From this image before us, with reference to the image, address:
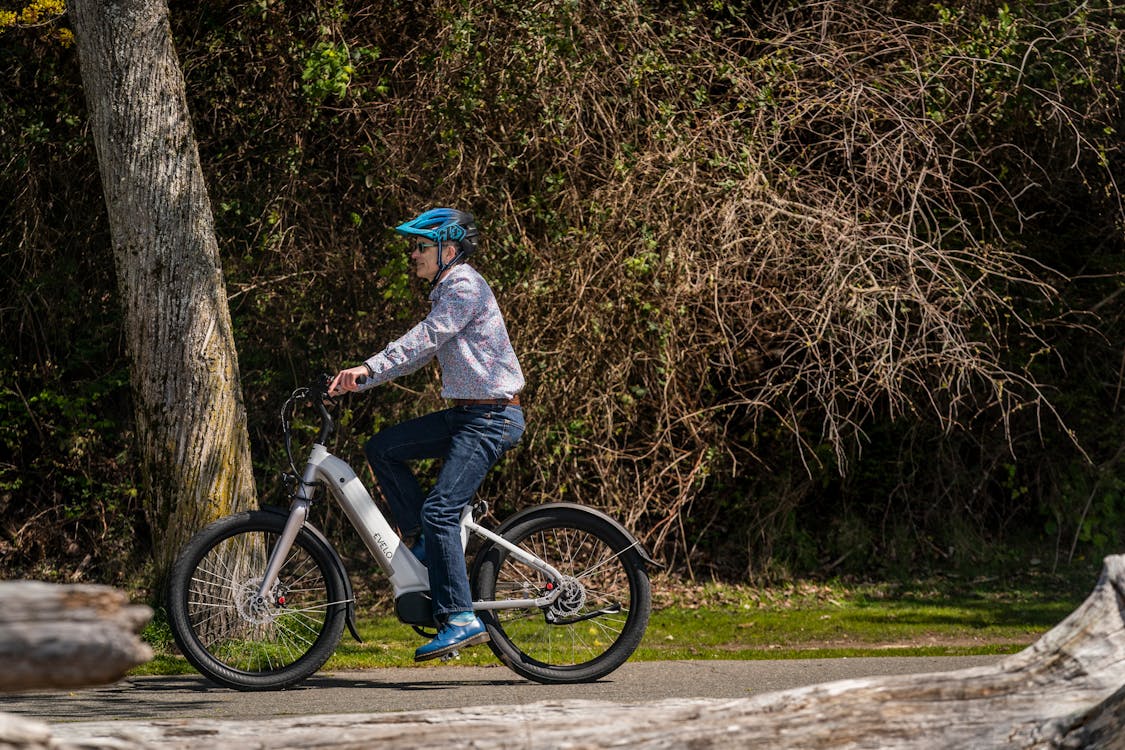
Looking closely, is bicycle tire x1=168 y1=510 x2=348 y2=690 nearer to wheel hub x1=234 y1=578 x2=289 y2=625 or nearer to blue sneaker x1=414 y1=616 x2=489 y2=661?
wheel hub x1=234 y1=578 x2=289 y2=625

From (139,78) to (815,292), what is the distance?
170 inches

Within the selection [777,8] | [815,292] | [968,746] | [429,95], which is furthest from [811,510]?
[968,746]

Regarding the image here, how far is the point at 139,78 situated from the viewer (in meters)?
6.92

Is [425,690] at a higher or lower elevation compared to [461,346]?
lower

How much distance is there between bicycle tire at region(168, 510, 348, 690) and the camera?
19.1ft

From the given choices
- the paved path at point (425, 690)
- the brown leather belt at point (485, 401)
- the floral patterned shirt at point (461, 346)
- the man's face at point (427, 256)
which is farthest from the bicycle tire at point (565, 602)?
the man's face at point (427, 256)

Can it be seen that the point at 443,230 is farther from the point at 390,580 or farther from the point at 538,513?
the point at 390,580

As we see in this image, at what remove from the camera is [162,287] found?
6867 mm

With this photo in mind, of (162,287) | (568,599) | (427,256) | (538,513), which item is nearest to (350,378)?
(427,256)

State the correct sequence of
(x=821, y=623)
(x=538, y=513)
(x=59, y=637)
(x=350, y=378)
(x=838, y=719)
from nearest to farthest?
(x=59, y=637) < (x=838, y=719) < (x=350, y=378) < (x=538, y=513) < (x=821, y=623)

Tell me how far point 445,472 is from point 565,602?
2.82ft

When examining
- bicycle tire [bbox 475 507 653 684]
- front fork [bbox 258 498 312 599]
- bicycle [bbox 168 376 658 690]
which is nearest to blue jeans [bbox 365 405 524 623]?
bicycle [bbox 168 376 658 690]

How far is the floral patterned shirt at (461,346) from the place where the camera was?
579 cm

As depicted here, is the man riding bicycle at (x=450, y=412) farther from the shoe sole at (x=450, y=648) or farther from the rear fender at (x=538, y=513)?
the rear fender at (x=538, y=513)
